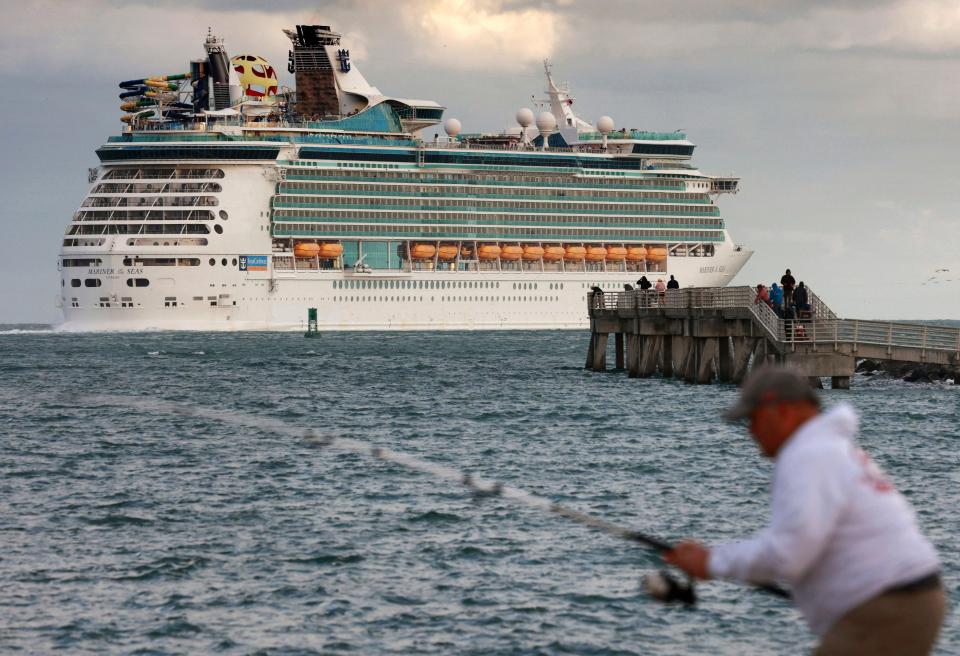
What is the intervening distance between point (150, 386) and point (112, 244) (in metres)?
52.6

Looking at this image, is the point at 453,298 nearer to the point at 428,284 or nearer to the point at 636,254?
the point at 428,284

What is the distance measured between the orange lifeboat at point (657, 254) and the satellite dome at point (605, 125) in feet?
32.9

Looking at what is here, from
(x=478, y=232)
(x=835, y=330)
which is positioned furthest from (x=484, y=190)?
(x=835, y=330)

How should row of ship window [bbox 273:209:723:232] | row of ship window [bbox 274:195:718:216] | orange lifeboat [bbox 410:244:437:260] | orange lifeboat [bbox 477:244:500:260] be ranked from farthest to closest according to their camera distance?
orange lifeboat [bbox 477:244:500:260] → orange lifeboat [bbox 410:244:437:260] → row of ship window [bbox 274:195:718:216] → row of ship window [bbox 273:209:723:232]

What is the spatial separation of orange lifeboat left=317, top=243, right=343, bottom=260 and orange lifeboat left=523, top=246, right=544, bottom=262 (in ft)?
47.4

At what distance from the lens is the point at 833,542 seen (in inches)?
235

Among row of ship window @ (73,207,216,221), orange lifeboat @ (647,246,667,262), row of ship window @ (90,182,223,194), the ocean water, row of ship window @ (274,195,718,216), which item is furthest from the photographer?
orange lifeboat @ (647,246,667,262)

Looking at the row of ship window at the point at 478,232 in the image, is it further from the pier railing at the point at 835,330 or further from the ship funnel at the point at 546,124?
the pier railing at the point at 835,330

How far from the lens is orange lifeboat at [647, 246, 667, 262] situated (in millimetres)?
120625

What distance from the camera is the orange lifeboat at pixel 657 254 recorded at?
120625mm

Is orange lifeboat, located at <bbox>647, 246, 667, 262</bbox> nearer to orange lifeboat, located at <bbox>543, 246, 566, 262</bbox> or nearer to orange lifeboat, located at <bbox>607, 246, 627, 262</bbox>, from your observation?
orange lifeboat, located at <bbox>607, 246, 627, 262</bbox>

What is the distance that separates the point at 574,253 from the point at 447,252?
389 inches

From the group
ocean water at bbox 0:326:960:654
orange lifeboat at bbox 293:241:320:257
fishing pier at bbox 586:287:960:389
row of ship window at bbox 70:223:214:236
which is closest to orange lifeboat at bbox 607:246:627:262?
orange lifeboat at bbox 293:241:320:257

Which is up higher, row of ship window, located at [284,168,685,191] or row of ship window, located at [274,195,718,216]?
row of ship window, located at [284,168,685,191]
